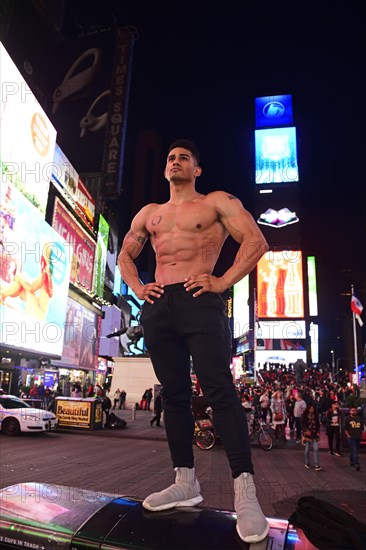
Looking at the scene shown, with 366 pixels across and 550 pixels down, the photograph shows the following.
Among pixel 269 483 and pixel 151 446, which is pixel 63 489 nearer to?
pixel 269 483

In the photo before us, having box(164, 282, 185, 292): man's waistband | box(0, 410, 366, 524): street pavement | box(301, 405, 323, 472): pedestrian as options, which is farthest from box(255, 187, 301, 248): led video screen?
box(164, 282, 185, 292): man's waistband

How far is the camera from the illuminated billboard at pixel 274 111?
6831cm

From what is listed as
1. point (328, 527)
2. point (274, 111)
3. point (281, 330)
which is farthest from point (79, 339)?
point (274, 111)

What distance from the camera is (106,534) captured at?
6.17 feet

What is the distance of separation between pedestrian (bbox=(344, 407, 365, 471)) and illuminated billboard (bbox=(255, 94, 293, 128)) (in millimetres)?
63657

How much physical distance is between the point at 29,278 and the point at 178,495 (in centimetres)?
1941

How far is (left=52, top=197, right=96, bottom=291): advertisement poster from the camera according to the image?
109 feet

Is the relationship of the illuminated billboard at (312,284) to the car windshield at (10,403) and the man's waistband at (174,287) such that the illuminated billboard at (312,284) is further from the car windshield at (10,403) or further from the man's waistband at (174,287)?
Answer: the man's waistband at (174,287)

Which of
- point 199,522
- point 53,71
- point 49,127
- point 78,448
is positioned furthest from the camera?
point 53,71

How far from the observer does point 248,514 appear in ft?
6.36

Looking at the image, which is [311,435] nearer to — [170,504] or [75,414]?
[170,504]

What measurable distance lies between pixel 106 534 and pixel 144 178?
80.0 m

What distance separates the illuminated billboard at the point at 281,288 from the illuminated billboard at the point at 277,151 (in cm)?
1507

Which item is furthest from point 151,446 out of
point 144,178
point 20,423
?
point 144,178
